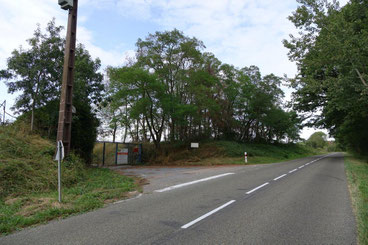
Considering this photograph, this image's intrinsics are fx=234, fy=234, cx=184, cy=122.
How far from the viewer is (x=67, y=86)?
38.5 feet

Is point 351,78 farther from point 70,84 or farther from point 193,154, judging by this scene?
point 193,154

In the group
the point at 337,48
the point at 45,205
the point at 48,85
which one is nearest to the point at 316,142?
the point at 337,48

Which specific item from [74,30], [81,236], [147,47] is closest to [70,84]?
[74,30]

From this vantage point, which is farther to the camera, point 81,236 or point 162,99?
point 162,99

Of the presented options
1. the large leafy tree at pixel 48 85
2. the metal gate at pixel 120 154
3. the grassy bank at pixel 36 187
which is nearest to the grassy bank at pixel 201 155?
the metal gate at pixel 120 154

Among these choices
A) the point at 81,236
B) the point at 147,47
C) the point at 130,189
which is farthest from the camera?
the point at 147,47

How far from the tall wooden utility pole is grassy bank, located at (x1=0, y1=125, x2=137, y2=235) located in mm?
1021

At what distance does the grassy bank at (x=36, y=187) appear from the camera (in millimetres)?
5784

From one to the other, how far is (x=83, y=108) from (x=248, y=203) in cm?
1349

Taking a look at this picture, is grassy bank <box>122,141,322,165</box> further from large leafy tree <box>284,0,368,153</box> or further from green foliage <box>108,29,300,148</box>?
large leafy tree <box>284,0,368,153</box>

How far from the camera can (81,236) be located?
432 centimetres

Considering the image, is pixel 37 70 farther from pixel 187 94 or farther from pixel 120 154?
pixel 187 94

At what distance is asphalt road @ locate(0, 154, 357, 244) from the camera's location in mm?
4172

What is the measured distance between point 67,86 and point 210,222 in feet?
33.1
